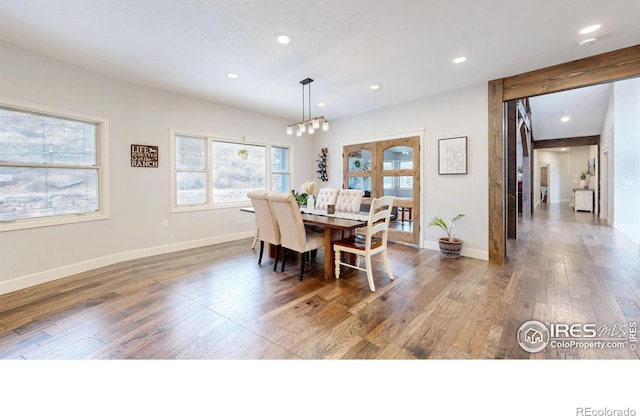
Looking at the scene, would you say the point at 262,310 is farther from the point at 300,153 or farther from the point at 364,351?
the point at 300,153

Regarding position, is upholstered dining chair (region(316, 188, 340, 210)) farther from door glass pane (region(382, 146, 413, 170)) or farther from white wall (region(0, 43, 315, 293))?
white wall (region(0, 43, 315, 293))

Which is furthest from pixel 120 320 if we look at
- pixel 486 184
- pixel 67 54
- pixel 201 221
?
pixel 486 184

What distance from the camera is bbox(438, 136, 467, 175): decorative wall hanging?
13.6 ft

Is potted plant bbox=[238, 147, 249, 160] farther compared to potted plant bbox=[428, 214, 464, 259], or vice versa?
potted plant bbox=[238, 147, 249, 160]

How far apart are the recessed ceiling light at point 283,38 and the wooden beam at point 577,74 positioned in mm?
3079

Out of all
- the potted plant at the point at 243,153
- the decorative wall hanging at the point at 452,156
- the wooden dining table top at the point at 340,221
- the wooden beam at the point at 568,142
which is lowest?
the wooden dining table top at the point at 340,221

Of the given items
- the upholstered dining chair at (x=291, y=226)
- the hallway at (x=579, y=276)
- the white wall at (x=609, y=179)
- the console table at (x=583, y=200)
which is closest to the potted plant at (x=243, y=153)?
the upholstered dining chair at (x=291, y=226)

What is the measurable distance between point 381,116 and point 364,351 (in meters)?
4.51

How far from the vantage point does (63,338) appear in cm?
199

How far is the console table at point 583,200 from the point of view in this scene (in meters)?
9.18

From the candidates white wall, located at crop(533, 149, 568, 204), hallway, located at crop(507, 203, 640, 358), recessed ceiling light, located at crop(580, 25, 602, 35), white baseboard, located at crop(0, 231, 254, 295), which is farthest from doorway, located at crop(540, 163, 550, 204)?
white baseboard, located at crop(0, 231, 254, 295)

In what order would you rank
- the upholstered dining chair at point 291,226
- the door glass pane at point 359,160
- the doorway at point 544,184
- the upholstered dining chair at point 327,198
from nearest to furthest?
the upholstered dining chair at point 291,226, the upholstered dining chair at point 327,198, the door glass pane at point 359,160, the doorway at point 544,184

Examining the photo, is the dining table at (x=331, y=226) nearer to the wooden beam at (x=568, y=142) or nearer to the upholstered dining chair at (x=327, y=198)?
the upholstered dining chair at (x=327, y=198)

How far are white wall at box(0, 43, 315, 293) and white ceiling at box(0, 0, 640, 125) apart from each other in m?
0.27
